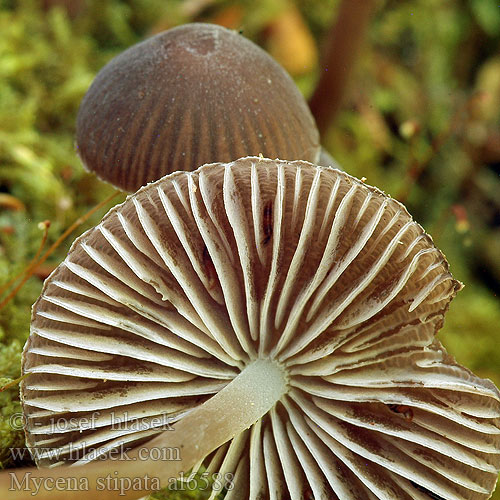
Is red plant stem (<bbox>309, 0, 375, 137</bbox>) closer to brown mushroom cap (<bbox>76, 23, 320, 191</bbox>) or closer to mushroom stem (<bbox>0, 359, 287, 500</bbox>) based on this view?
brown mushroom cap (<bbox>76, 23, 320, 191</bbox>)

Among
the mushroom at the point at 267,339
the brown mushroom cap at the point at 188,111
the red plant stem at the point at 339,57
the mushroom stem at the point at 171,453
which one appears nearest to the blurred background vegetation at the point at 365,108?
the red plant stem at the point at 339,57

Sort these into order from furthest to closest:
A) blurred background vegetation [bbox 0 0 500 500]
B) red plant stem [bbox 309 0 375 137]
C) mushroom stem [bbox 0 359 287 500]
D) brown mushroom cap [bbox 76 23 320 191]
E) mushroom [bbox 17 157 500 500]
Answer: red plant stem [bbox 309 0 375 137]
blurred background vegetation [bbox 0 0 500 500]
brown mushroom cap [bbox 76 23 320 191]
mushroom [bbox 17 157 500 500]
mushroom stem [bbox 0 359 287 500]

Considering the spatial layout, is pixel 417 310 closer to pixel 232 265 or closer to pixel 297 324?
pixel 297 324

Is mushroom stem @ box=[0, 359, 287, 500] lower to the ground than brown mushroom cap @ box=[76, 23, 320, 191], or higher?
lower

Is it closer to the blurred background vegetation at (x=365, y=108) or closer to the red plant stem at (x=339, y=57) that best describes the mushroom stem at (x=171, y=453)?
→ the blurred background vegetation at (x=365, y=108)

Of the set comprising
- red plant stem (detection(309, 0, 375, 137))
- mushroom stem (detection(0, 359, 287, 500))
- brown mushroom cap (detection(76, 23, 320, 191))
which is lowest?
mushroom stem (detection(0, 359, 287, 500))

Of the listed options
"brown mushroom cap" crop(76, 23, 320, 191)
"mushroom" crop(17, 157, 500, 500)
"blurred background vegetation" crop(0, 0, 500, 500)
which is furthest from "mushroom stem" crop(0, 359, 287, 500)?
"blurred background vegetation" crop(0, 0, 500, 500)

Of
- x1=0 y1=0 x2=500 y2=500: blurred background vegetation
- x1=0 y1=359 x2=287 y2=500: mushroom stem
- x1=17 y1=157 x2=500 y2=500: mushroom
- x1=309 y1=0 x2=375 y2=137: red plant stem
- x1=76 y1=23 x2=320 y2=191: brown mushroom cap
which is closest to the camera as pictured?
x1=0 y1=359 x2=287 y2=500: mushroom stem
